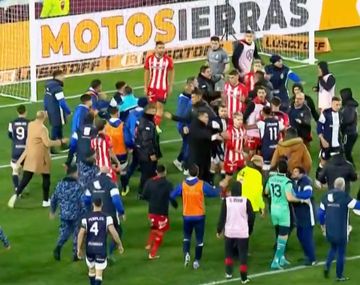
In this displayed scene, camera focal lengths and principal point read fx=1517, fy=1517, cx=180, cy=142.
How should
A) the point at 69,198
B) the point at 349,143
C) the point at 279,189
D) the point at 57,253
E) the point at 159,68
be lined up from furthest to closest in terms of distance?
the point at 159,68
the point at 349,143
the point at 57,253
the point at 69,198
the point at 279,189

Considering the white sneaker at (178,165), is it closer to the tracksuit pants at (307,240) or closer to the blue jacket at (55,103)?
the blue jacket at (55,103)

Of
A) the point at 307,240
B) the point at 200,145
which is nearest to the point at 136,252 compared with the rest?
the point at 200,145

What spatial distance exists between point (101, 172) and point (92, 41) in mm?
13492

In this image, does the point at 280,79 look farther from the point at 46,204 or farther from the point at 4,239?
the point at 4,239

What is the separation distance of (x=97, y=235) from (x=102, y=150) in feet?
12.9

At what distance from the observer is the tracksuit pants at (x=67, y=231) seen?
1005 inches

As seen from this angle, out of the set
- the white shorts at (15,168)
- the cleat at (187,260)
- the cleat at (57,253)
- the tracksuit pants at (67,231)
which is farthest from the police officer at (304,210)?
the white shorts at (15,168)

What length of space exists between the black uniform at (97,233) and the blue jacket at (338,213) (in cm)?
351

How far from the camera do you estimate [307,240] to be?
2528cm

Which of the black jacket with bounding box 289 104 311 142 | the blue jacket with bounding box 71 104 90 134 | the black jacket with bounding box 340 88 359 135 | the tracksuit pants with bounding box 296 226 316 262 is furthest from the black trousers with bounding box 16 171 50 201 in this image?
the black jacket with bounding box 340 88 359 135

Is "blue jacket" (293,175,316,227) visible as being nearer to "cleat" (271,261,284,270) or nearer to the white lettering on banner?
"cleat" (271,261,284,270)

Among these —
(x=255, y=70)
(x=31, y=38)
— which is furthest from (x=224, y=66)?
(x=31, y=38)

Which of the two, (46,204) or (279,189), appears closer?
(279,189)

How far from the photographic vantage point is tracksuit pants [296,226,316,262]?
992 inches
